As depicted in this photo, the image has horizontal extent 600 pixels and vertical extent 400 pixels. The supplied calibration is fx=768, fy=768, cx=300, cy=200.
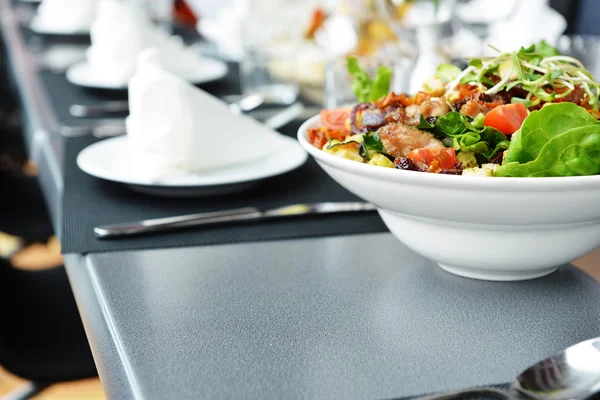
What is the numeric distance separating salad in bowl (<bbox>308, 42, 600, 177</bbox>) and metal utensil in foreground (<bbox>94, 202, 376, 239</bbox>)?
0.14 m

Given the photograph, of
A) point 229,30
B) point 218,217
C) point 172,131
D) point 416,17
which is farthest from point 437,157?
point 229,30

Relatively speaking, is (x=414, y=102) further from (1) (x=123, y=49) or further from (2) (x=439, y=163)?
(1) (x=123, y=49)

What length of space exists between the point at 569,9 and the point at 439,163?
7.35 feet

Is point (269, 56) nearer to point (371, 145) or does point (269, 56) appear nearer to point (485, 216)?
point (371, 145)

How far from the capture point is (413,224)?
2.48ft

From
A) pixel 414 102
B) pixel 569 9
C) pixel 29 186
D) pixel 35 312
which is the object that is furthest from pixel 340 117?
pixel 569 9

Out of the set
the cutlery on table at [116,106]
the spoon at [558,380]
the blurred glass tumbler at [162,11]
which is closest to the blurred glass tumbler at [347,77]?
the cutlery on table at [116,106]

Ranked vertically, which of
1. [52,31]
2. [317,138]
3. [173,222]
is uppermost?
[317,138]

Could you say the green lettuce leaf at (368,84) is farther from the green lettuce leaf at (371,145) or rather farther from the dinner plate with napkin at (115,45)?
the dinner plate with napkin at (115,45)

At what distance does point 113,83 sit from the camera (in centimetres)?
161

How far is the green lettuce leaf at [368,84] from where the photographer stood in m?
0.98

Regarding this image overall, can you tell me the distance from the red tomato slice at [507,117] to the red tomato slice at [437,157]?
5cm

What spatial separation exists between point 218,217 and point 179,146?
0.44 ft

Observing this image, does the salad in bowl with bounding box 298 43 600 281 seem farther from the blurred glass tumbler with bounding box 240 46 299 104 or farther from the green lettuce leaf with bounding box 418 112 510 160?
the blurred glass tumbler with bounding box 240 46 299 104
